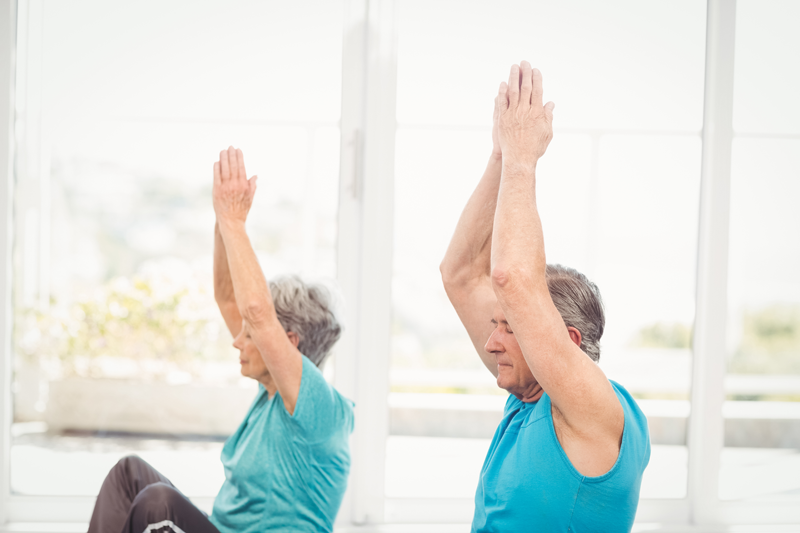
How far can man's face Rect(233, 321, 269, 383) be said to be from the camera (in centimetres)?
158

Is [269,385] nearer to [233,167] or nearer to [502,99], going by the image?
[233,167]

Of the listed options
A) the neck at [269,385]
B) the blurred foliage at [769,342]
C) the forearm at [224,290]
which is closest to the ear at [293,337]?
the neck at [269,385]

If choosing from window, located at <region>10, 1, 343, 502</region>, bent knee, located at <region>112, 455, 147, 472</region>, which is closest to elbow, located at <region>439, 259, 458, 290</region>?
window, located at <region>10, 1, 343, 502</region>

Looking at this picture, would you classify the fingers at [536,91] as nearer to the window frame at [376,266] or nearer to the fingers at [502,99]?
the fingers at [502,99]

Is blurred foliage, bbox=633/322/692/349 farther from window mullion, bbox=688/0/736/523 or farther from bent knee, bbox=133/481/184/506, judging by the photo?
bent knee, bbox=133/481/184/506

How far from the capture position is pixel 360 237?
6.97ft

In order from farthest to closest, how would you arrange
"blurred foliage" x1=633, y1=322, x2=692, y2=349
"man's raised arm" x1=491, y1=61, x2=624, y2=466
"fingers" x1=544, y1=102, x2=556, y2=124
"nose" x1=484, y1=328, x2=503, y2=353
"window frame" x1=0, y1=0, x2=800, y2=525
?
"blurred foliage" x1=633, y1=322, x2=692, y2=349 → "window frame" x1=0, y1=0, x2=800, y2=525 → "nose" x1=484, y1=328, x2=503, y2=353 → "fingers" x1=544, y1=102, x2=556, y2=124 → "man's raised arm" x1=491, y1=61, x2=624, y2=466

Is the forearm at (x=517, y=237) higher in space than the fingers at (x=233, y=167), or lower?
lower

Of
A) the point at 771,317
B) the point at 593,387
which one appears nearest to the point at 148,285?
the point at 593,387

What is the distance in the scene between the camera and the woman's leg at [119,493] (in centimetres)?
153

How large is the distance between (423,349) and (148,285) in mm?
974

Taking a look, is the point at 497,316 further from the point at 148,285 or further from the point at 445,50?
the point at 148,285

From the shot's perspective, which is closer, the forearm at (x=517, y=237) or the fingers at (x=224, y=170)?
the forearm at (x=517, y=237)

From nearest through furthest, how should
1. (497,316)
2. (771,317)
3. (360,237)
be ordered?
(497,316) → (360,237) → (771,317)
